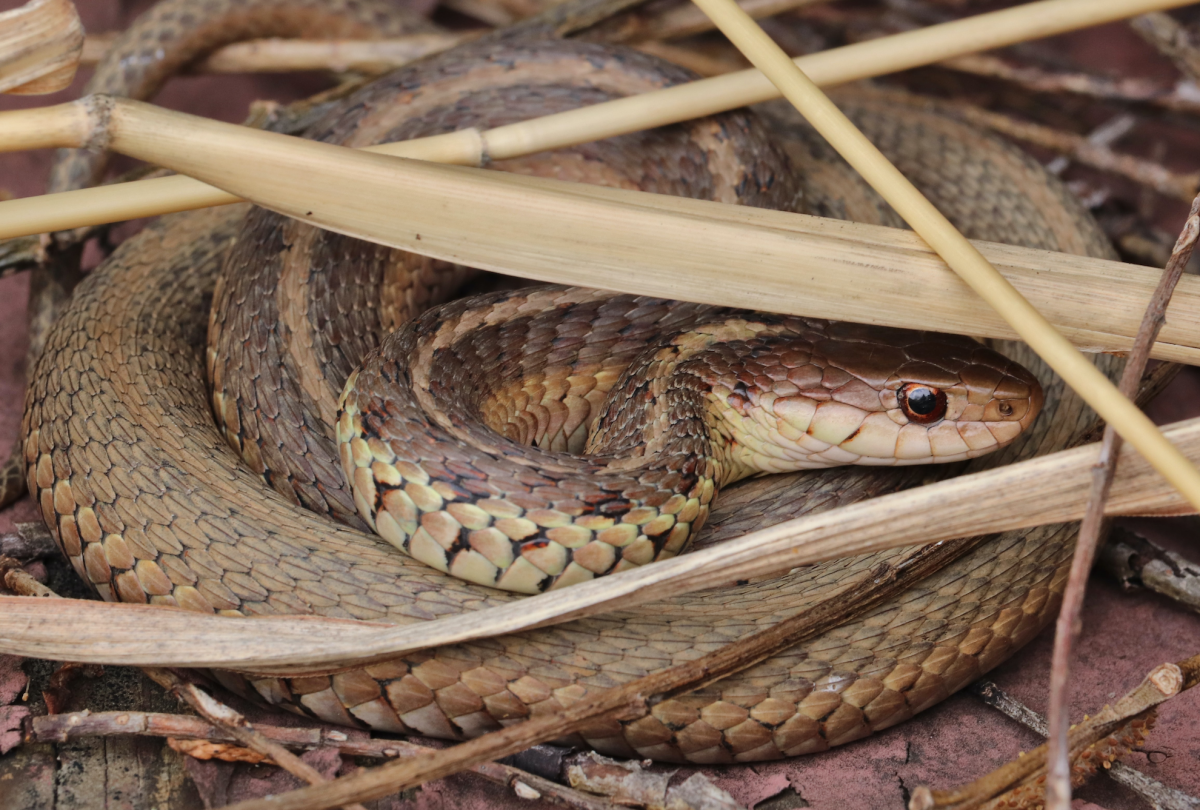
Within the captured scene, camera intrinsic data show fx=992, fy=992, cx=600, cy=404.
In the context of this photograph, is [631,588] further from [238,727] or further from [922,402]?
[922,402]

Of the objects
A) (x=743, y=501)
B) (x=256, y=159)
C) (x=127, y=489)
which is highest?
(x=256, y=159)

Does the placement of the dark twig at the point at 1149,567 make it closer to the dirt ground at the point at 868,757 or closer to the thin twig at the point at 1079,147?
the dirt ground at the point at 868,757

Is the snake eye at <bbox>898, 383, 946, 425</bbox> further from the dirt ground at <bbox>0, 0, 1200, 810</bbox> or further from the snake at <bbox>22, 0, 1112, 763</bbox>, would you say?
the dirt ground at <bbox>0, 0, 1200, 810</bbox>

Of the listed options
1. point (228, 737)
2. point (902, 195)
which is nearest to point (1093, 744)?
point (902, 195)

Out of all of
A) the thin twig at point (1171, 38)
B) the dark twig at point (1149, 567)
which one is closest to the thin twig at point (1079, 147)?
the thin twig at point (1171, 38)

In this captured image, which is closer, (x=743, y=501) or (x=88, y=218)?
(x=88, y=218)

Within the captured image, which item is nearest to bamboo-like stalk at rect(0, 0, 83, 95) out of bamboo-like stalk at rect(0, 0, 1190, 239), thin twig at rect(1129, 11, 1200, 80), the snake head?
bamboo-like stalk at rect(0, 0, 1190, 239)

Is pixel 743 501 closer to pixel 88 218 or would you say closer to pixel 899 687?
pixel 899 687

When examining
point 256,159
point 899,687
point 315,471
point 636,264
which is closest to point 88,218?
point 256,159
